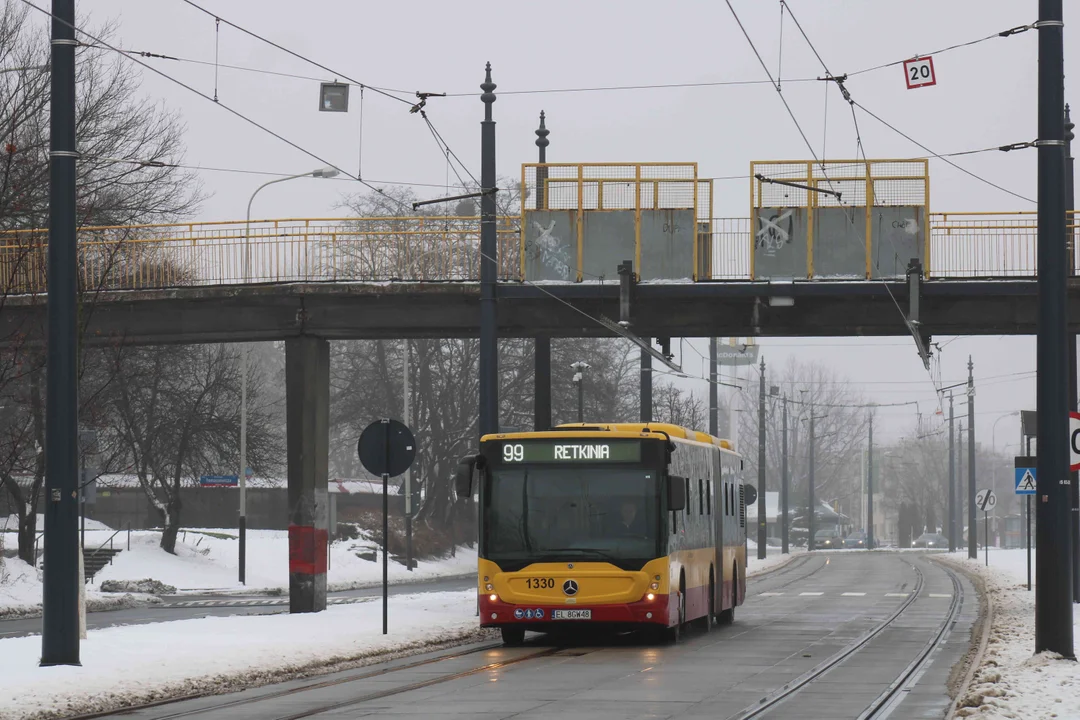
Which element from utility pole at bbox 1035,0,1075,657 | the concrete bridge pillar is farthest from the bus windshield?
the concrete bridge pillar

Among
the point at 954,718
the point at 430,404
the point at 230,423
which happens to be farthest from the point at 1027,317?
the point at 430,404

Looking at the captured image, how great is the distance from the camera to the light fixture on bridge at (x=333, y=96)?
24906mm

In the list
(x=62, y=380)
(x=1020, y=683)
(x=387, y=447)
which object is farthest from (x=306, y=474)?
(x=1020, y=683)

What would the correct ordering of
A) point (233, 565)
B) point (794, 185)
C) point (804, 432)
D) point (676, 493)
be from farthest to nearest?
point (804, 432), point (233, 565), point (794, 185), point (676, 493)

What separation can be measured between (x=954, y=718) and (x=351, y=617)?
14.7 meters

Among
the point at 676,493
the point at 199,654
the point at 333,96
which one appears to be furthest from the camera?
the point at 333,96

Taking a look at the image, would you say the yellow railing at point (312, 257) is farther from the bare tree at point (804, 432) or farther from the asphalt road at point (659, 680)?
the bare tree at point (804, 432)

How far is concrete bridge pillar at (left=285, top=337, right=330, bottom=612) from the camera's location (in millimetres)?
28438

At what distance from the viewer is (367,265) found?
30797mm

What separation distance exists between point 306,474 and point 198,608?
815cm

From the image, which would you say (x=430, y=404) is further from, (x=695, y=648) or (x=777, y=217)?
(x=695, y=648)

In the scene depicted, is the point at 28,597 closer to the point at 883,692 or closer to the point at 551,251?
the point at 551,251

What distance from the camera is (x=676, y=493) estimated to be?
21453mm

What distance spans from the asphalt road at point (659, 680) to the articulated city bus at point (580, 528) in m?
0.53
